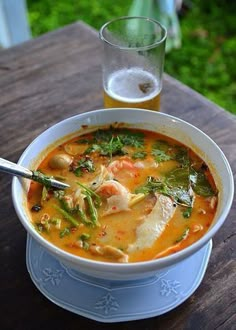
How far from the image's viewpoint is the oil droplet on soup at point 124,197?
91 cm

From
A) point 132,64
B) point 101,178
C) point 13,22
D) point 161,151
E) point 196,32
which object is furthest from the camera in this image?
point 196,32

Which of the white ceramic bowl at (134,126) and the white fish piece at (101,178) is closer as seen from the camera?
the white ceramic bowl at (134,126)

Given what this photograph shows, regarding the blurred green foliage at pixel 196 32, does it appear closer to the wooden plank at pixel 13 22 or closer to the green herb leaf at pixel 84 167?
the wooden plank at pixel 13 22

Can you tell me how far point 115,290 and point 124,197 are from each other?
0.19 m

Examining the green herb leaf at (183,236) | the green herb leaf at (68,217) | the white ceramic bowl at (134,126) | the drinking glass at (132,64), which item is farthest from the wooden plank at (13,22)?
the green herb leaf at (183,236)

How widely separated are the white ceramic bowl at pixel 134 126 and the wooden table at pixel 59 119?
115mm

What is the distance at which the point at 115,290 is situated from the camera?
0.92 m

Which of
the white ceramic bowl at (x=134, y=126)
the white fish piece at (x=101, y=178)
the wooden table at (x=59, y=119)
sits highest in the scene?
the white ceramic bowl at (x=134, y=126)

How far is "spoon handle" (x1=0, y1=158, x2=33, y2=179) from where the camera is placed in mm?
957

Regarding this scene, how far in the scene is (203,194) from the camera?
1.03 metres

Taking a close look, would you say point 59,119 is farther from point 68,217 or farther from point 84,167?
point 68,217

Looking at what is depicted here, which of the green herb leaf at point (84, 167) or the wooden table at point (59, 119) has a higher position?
the green herb leaf at point (84, 167)

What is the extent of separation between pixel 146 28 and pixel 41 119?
40cm

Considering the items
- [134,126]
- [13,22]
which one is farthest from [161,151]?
[13,22]
